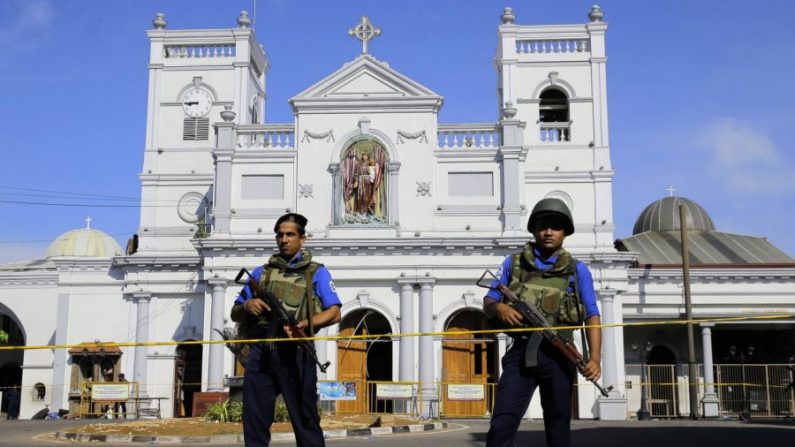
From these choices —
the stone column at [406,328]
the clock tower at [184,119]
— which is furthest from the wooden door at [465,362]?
the clock tower at [184,119]

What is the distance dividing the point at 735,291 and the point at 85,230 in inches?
1340

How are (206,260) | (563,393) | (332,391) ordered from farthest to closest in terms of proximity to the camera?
1. (206,260)
2. (332,391)
3. (563,393)

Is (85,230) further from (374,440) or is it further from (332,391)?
(374,440)

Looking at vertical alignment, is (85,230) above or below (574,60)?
below

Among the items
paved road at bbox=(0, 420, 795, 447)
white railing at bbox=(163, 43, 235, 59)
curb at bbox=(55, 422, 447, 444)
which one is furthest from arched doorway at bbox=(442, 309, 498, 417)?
white railing at bbox=(163, 43, 235, 59)

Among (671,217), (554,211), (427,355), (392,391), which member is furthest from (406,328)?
(554,211)

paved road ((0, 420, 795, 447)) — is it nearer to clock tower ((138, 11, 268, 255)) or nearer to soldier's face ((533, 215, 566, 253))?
soldier's face ((533, 215, 566, 253))

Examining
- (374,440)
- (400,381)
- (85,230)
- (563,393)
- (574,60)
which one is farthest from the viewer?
(85,230)

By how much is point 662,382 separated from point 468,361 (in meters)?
9.74

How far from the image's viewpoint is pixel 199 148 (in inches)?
1407

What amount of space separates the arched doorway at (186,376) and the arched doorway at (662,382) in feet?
55.2

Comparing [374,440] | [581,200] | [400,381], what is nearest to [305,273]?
[374,440]

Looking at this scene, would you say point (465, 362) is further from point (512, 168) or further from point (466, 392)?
point (512, 168)

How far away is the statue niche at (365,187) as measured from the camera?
31812 millimetres
